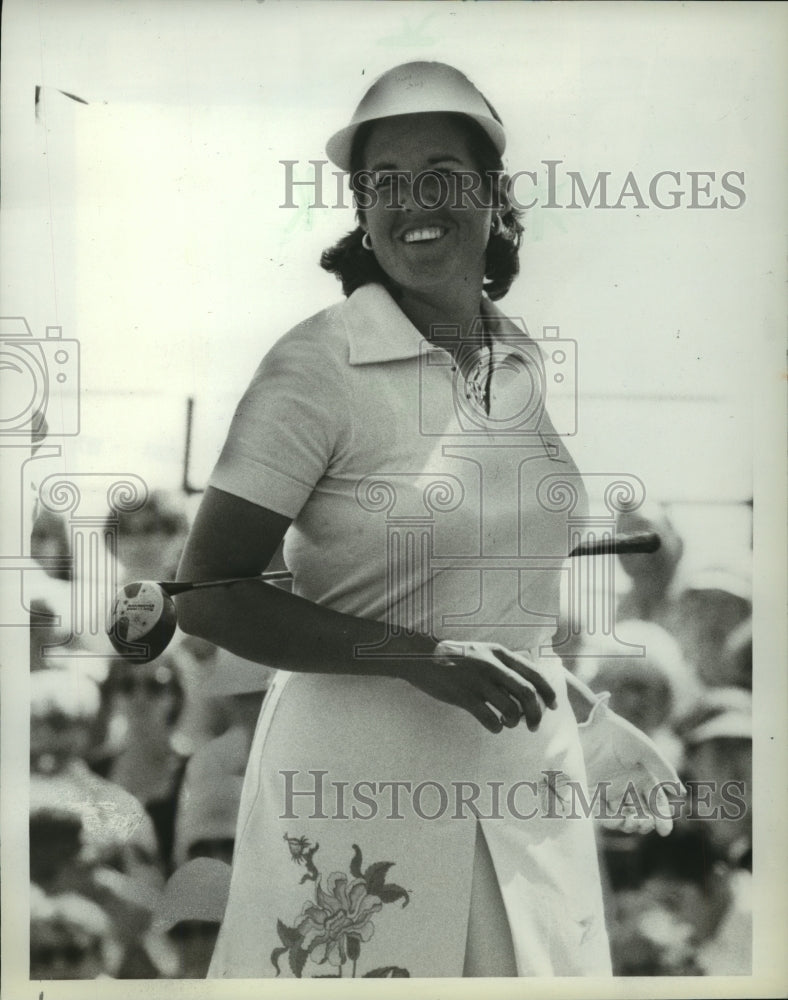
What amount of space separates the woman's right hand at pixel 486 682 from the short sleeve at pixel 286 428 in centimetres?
44

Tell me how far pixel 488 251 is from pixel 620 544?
2.29 ft

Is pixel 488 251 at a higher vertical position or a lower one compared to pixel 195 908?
higher

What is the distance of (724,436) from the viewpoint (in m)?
2.80

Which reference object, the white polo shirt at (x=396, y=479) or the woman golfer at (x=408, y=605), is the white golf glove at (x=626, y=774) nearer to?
the woman golfer at (x=408, y=605)

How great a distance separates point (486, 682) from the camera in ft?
8.87

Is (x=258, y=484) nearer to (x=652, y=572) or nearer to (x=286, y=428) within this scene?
(x=286, y=428)

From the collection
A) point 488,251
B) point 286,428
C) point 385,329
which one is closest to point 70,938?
point 286,428

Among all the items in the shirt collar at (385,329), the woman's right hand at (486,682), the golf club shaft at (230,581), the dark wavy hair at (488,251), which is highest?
the dark wavy hair at (488,251)

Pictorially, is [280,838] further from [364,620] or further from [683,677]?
[683,677]

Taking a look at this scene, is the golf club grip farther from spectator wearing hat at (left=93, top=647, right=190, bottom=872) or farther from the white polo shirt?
spectator wearing hat at (left=93, top=647, right=190, bottom=872)

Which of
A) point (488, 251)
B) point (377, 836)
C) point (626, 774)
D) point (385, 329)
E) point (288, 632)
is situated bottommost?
point (377, 836)

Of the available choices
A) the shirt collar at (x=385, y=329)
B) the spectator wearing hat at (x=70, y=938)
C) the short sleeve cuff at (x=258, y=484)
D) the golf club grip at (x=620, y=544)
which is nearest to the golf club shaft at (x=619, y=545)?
the golf club grip at (x=620, y=544)

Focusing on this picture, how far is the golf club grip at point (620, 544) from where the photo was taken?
9.07 feet

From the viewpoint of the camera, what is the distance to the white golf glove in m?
2.77
